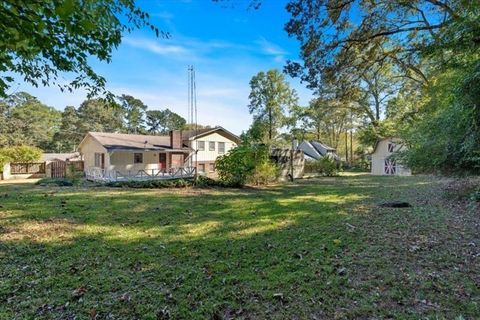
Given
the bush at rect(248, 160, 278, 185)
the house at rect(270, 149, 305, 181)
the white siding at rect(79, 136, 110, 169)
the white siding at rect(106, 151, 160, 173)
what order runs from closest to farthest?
the bush at rect(248, 160, 278, 185) < the house at rect(270, 149, 305, 181) < the white siding at rect(106, 151, 160, 173) < the white siding at rect(79, 136, 110, 169)

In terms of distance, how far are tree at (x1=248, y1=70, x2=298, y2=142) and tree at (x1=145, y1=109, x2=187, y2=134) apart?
68.9ft

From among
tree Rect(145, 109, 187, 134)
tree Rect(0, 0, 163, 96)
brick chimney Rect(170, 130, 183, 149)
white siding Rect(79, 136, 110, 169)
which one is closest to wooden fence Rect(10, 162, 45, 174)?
white siding Rect(79, 136, 110, 169)

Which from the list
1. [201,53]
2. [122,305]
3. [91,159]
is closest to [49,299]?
[122,305]

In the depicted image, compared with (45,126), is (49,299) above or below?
below

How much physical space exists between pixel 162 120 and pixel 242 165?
4165 cm

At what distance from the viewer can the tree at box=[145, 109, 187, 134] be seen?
52562 millimetres

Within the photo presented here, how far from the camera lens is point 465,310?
105 inches

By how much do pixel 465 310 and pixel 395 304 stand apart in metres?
0.61

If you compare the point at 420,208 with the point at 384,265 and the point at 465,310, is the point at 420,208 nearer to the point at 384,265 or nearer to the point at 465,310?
the point at 384,265

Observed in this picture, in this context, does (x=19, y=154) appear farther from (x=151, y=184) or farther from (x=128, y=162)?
(x=151, y=184)

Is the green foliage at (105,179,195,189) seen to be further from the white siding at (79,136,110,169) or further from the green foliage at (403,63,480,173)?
the green foliage at (403,63,480,173)

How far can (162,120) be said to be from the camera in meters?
53.5

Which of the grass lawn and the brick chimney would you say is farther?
the brick chimney

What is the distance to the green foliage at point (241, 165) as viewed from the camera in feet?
50.6
